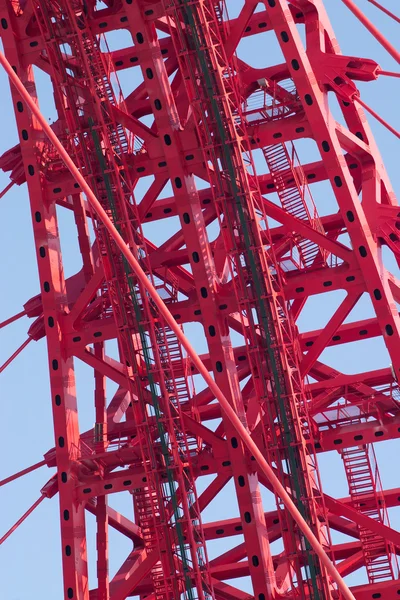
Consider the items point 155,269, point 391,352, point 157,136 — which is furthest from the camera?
point 155,269

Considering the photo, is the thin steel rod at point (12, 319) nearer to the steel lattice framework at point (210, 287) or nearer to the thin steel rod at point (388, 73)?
the steel lattice framework at point (210, 287)

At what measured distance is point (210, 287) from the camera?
3525 cm

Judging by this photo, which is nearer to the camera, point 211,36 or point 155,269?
point 211,36

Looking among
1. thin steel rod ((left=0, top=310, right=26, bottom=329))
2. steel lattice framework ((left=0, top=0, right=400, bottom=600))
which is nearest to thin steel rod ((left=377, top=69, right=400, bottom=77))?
steel lattice framework ((left=0, top=0, right=400, bottom=600))

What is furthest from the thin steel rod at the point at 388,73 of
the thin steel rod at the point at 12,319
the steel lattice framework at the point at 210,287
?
the thin steel rod at the point at 12,319

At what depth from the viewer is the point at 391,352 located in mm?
34125

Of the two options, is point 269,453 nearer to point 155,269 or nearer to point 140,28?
point 155,269

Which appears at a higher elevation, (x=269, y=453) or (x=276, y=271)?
(x=276, y=271)

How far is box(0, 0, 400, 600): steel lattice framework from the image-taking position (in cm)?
3459

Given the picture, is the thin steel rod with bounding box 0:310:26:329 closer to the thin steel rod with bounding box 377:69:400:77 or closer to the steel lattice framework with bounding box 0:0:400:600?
the steel lattice framework with bounding box 0:0:400:600

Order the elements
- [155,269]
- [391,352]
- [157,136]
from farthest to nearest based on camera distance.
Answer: [155,269] → [157,136] → [391,352]

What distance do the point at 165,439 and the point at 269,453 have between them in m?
2.36

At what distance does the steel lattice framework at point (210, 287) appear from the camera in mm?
34594

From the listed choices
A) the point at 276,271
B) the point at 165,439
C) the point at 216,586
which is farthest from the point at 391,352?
the point at 216,586
